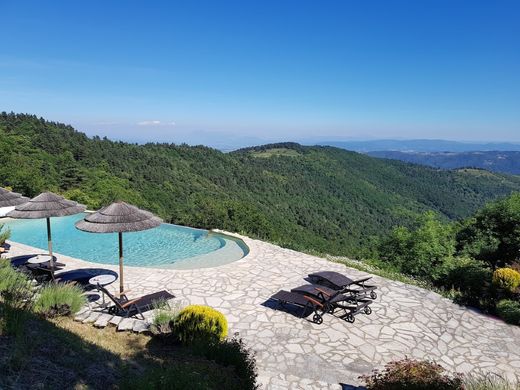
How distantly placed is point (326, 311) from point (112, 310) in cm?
428

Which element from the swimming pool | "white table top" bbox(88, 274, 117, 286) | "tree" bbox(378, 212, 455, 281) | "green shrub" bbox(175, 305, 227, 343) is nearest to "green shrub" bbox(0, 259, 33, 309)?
"white table top" bbox(88, 274, 117, 286)

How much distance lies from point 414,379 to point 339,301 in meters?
3.61

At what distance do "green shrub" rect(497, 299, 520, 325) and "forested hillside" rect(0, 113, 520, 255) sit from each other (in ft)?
21.8

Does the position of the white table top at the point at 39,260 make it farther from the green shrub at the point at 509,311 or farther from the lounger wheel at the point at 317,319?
the green shrub at the point at 509,311

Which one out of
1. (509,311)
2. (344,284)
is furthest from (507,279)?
(344,284)

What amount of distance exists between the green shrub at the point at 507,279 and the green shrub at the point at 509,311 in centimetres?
37

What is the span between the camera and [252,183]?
252 ft

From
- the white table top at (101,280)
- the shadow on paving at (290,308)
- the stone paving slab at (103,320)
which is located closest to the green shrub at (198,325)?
the stone paving slab at (103,320)

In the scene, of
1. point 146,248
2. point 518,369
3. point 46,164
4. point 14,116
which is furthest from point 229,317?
point 14,116

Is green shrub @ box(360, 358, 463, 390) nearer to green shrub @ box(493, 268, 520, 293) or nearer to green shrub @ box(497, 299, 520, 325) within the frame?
green shrub @ box(497, 299, 520, 325)

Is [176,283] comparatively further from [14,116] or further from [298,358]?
[14,116]

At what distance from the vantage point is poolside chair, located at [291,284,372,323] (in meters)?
7.35

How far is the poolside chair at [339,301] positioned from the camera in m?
7.35

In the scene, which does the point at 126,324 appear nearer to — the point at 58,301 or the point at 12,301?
the point at 58,301
